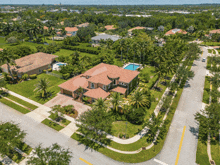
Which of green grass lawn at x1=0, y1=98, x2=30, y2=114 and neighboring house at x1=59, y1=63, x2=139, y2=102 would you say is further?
neighboring house at x1=59, y1=63, x2=139, y2=102

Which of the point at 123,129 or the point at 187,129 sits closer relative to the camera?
the point at 123,129

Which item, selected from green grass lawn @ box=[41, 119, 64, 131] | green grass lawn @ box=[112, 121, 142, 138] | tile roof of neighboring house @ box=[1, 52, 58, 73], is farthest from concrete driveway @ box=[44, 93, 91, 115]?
tile roof of neighboring house @ box=[1, 52, 58, 73]

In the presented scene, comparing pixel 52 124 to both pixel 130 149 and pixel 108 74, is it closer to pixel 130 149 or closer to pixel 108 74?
pixel 130 149

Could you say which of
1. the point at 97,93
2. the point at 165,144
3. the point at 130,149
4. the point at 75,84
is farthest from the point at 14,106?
the point at 165,144

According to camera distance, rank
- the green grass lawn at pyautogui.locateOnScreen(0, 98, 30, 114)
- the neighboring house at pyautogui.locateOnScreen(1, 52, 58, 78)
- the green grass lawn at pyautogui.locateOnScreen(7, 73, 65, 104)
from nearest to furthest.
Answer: the green grass lawn at pyautogui.locateOnScreen(0, 98, 30, 114) → the green grass lawn at pyautogui.locateOnScreen(7, 73, 65, 104) → the neighboring house at pyautogui.locateOnScreen(1, 52, 58, 78)

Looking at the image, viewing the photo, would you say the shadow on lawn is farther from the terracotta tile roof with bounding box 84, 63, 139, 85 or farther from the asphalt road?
the terracotta tile roof with bounding box 84, 63, 139, 85

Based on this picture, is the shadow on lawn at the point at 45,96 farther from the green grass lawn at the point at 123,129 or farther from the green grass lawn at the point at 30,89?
the green grass lawn at the point at 123,129

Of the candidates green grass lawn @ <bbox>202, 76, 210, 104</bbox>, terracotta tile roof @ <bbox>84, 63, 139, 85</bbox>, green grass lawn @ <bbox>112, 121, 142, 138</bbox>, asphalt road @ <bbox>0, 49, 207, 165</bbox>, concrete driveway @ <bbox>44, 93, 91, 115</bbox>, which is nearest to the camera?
asphalt road @ <bbox>0, 49, 207, 165</bbox>

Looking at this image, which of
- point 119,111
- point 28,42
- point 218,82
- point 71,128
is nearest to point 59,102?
point 71,128
